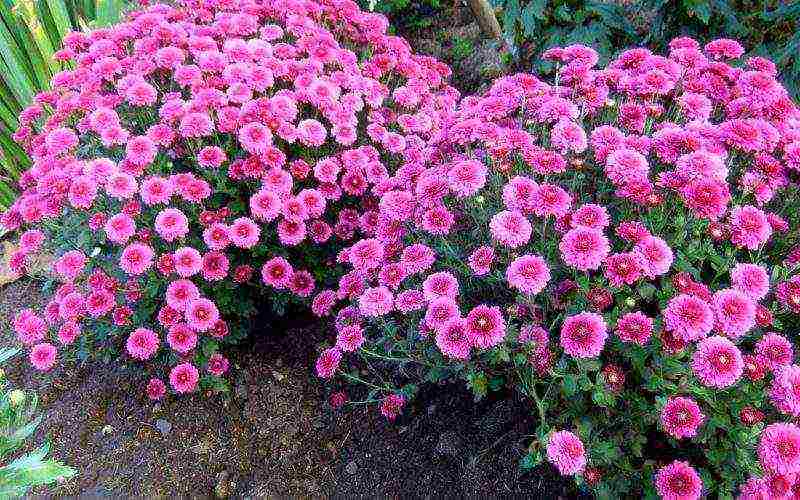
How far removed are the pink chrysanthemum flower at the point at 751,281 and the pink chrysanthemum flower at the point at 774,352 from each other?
4.7 inches

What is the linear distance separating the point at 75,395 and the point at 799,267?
9.54 feet

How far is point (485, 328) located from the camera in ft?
6.35

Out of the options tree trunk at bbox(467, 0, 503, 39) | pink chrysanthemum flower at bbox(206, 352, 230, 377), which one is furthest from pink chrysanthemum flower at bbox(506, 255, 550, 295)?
tree trunk at bbox(467, 0, 503, 39)

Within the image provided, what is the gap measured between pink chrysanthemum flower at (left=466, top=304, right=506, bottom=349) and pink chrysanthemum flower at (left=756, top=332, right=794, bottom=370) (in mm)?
688

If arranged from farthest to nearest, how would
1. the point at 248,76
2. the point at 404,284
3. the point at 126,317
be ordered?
the point at 248,76
the point at 126,317
the point at 404,284

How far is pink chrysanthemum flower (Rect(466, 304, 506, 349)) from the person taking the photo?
1.92 m

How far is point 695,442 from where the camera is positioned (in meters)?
1.85

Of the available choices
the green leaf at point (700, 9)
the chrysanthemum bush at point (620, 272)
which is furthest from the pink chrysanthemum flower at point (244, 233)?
the green leaf at point (700, 9)

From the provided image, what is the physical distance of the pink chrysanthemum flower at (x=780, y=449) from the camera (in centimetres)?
162

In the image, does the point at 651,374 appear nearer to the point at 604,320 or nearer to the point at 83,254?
the point at 604,320

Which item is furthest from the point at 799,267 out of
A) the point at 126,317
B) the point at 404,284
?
the point at 126,317

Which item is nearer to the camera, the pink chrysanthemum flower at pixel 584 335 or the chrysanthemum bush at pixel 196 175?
the pink chrysanthemum flower at pixel 584 335

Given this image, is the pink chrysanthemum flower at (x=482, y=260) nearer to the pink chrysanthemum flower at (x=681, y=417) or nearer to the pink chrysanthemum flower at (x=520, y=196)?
the pink chrysanthemum flower at (x=520, y=196)

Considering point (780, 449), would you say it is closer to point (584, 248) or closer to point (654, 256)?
point (654, 256)
